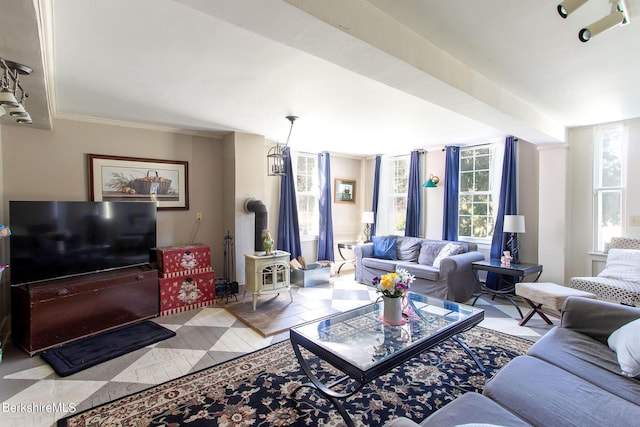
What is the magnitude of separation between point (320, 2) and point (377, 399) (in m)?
2.34

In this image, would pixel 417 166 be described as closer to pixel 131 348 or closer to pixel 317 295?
pixel 317 295

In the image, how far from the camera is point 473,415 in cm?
134

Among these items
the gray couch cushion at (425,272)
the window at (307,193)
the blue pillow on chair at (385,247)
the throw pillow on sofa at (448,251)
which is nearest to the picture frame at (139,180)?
the window at (307,193)

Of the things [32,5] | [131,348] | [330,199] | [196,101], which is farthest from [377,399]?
[330,199]

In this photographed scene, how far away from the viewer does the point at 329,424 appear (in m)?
1.82

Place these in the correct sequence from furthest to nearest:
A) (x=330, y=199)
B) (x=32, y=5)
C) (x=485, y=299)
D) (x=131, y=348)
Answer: (x=330, y=199) → (x=485, y=299) → (x=131, y=348) → (x=32, y=5)

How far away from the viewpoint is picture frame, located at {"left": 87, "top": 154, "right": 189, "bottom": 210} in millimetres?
3559

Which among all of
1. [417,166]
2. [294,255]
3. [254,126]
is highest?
[254,126]

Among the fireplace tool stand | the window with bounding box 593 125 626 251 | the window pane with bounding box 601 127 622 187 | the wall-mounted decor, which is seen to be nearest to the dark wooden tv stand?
the fireplace tool stand

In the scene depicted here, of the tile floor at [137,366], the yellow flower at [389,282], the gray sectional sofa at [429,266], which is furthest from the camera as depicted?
the gray sectional sofa at [429,266]

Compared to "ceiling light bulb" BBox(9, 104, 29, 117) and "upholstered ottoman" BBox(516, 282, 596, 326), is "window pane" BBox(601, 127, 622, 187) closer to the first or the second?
"upholstered ottoman" BBox(516, 282, 596, 326)

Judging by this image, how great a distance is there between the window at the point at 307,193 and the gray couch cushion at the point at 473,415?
4.29m

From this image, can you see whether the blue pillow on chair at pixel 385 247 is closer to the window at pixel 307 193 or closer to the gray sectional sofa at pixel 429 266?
the gray sectional sofa at pixel 429 266

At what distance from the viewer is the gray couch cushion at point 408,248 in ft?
16.0
